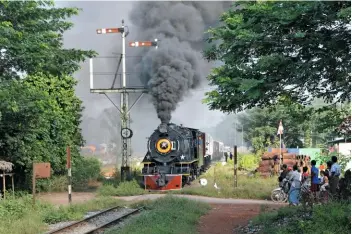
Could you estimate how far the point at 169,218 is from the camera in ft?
39.7

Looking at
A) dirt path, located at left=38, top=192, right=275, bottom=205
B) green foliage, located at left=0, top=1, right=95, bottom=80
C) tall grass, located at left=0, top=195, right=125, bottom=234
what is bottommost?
dirt path, located at left=38, top=192, right=275, bottom=205

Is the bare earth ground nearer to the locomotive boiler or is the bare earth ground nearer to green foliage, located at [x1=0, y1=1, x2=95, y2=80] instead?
the locomotive boiler

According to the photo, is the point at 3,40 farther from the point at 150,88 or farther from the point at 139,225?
the point at 150,88

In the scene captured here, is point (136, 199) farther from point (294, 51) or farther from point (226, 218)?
point (294, 51)

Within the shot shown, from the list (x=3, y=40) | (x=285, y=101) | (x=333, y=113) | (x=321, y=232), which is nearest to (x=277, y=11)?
(x=285, y=101)

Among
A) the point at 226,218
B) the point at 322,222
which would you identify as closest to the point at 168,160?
the point at 226,218

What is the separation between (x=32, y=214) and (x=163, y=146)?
905cm

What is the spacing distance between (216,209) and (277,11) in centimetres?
994

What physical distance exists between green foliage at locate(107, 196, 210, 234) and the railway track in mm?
650

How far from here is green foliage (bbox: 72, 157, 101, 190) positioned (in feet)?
85.5

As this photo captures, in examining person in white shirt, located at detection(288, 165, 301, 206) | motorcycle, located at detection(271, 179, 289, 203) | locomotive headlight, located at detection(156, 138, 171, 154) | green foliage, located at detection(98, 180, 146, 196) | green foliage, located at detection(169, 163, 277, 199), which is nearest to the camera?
person in white shirt, located at detection(288, 165, 301, 206)

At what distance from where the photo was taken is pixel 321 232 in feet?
26.4

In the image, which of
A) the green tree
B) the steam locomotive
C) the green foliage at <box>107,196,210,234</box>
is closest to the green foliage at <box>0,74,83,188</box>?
the green tree

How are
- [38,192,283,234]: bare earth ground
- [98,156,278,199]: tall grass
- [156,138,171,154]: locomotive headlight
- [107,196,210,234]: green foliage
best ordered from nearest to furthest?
[107,196,210,234]: green foliage < [38,192,283,234]: bare earth ground < [98,156,278,199]: tall grass < [156,138,171,154]: locomotive headlight
